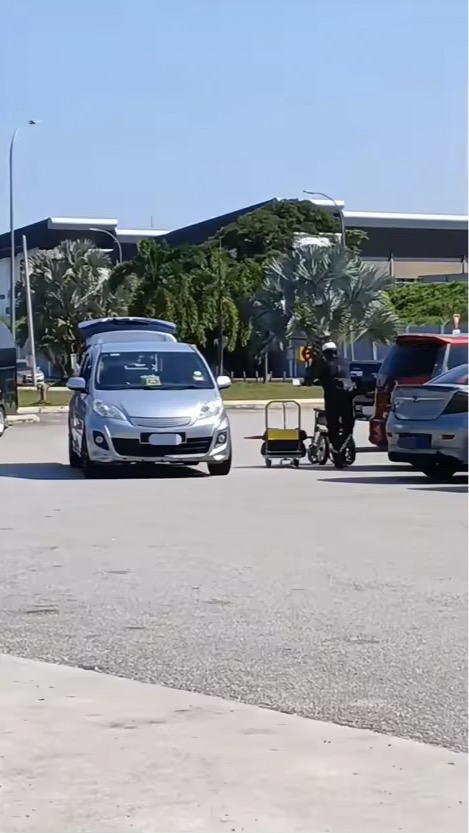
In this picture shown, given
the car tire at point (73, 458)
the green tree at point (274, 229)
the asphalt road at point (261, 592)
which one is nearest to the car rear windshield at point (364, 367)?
the car tire at point (73, 458)

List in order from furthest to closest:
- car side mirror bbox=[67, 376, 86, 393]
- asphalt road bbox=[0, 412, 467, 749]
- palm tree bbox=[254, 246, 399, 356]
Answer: palm tree bbox=[254, 246, 399, 356], car side mirror bbox=[67, 376, 86, 393], asphalt road bbox=[0, 412, 467, 749]

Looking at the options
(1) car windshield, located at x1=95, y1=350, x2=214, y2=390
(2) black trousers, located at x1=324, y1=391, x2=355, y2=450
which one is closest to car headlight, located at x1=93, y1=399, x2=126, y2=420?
(1) car windshield, located at x1=95, y1=350, x2=214, y2=390

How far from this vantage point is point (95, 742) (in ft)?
19.0

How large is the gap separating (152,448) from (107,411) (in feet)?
2.55

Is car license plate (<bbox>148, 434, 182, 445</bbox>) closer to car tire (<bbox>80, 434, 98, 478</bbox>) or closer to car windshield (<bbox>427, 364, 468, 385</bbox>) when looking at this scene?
car tire (<bbox>80, 434, 98, 478</bbox>)

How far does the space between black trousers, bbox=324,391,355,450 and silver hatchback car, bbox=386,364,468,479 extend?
1347 millimetres

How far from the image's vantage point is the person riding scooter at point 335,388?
61.9 ft

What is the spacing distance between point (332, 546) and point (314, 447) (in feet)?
27.7

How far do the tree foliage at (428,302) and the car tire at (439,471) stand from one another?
171ft

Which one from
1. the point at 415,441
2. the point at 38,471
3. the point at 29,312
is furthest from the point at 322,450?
the point at 29,312

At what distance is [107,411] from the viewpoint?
17641mm

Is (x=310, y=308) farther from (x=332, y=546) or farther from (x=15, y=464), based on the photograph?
(x=332, y=546)

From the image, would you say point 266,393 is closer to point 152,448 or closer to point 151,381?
point 151,381

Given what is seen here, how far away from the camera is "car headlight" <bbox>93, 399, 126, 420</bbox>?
17562 millimetres
